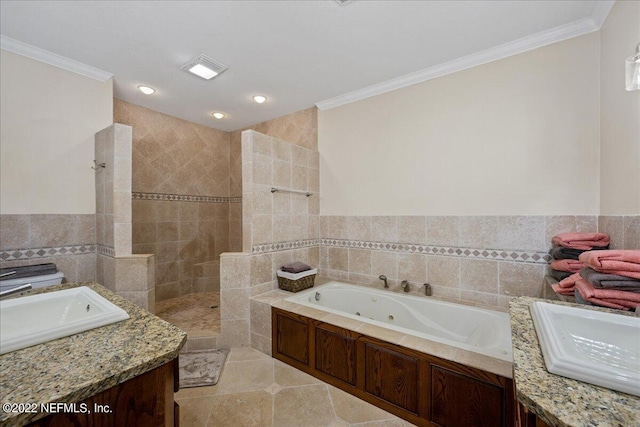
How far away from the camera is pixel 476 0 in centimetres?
159

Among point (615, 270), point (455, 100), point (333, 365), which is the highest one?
point (455, 100)

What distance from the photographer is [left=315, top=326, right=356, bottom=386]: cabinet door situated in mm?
1804

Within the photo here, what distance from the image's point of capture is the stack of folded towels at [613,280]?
1.07 meters

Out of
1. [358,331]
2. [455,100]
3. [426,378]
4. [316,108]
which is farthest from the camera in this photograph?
[316,108]

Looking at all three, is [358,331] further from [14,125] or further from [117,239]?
[14,125]

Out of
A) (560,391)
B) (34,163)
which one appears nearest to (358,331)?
(560,391)

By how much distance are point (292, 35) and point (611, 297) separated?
7.59 feet

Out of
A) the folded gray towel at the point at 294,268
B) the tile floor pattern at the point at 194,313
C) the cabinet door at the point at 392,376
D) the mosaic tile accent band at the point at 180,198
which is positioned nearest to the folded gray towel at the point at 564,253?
the cabinet door at the point at 392,376

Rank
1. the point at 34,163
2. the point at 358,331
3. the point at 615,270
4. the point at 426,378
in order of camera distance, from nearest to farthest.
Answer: the point at 615,270, the point at 426,378, the point at 358,331, the point at 34,163

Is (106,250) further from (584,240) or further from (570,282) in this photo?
(584,240)

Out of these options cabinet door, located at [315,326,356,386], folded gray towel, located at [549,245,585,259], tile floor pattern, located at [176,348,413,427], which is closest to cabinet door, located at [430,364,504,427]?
tile floor pattern, located at [176,348,413,427]

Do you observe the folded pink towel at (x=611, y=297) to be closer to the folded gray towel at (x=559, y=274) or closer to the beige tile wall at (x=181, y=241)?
the folded gray towel at (x=559, y=274)

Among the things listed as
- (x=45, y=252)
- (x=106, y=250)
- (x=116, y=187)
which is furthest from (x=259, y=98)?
(x=45, y=252)

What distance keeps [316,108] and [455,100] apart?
1.53m
